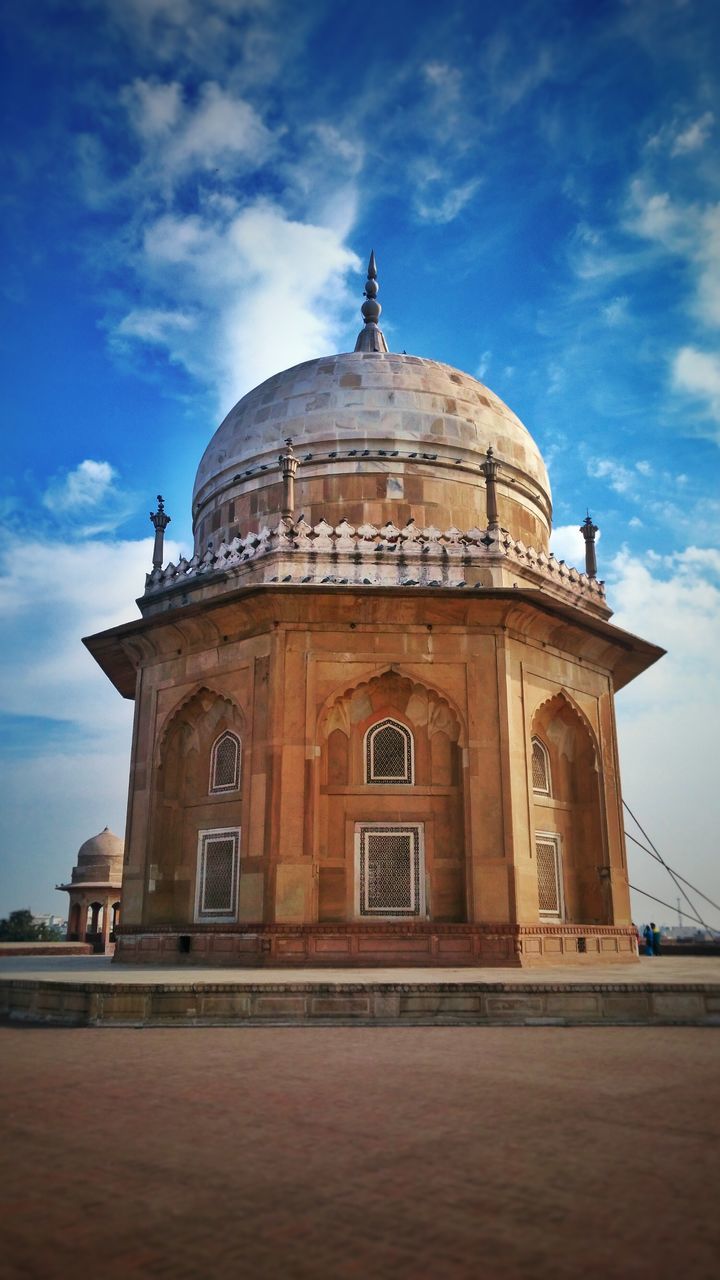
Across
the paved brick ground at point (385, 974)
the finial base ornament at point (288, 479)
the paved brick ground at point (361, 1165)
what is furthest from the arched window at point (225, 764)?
the paved brick ground at point (361, 1165)

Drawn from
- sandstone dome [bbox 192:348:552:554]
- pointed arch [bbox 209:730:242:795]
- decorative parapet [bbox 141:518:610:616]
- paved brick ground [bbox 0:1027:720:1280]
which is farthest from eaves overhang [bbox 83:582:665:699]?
paved brick ground [bbox 0:1027:720:1280]

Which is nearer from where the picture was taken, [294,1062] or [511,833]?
[294,1062]

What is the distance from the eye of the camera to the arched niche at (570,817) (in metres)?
15.5

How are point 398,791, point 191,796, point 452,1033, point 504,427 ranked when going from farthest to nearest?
point 504,427
point 191,796
point 398,791
point 452,1033

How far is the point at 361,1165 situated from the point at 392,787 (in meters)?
10.3

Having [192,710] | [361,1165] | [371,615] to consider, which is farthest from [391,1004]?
[192,710]

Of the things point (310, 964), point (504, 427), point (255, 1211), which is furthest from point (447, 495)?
point (255, 1211)

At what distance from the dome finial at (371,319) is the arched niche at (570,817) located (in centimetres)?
869

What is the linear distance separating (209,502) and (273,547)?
168 inches

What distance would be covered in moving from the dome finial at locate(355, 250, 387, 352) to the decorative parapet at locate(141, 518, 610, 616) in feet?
21.0

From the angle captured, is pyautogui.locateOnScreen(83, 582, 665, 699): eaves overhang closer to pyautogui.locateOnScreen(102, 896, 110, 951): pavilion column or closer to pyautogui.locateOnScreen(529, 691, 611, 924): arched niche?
pyautogui.locateOnScreen(529, 691, 611, 924): arched niche

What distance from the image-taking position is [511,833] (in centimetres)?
1384

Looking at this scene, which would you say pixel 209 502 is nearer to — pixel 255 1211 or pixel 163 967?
pixel 163 967

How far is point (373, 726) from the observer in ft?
48.5
